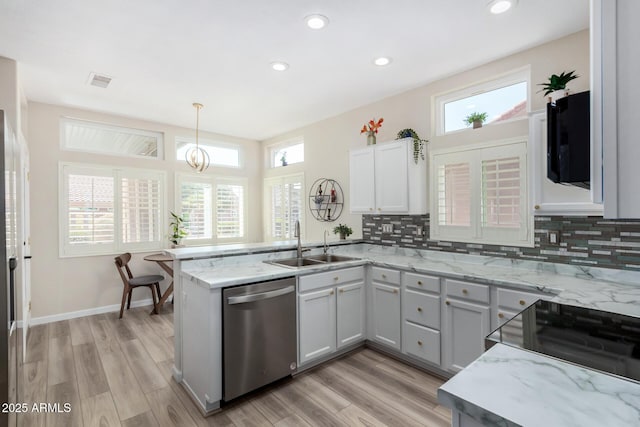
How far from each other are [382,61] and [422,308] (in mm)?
2358

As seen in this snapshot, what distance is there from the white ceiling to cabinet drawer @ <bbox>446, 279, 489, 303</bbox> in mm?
2050

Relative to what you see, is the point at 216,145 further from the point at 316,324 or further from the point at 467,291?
the point at 467,291

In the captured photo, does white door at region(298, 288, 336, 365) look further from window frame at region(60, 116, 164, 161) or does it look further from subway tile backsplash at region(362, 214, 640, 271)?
window frame at region(60, 116, 164, 161)

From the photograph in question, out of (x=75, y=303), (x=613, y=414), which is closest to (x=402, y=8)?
(x=613, y=414)

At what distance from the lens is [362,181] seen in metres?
3.79

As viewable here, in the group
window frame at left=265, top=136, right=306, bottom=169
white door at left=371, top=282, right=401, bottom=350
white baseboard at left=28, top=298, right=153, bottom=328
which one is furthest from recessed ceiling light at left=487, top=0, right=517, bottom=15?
white baseboard at left=28, top=298, right=153, bottom=328

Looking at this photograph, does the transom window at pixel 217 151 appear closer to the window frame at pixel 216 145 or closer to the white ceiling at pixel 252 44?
the window frame at pixel 216 145

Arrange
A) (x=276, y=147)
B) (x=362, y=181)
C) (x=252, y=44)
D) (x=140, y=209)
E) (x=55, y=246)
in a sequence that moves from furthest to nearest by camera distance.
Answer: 1. (x=276, y=147)
2. (x=140, y=209)
3. (x=55, y=246)
4. (x=362, y=181)
5. (x=252, y=44)

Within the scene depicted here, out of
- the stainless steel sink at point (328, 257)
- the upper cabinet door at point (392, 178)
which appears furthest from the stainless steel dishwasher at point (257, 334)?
the upper cabinet door at point (392, 178)

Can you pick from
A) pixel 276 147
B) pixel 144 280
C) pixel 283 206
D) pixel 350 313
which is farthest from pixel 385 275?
pixel 276 147

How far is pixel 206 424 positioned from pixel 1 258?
1.59m

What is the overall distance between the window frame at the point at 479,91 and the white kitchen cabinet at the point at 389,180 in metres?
0.51

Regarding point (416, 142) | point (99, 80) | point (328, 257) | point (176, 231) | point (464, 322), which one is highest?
point (99, 80)

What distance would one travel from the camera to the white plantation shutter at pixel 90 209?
14.1 feet
